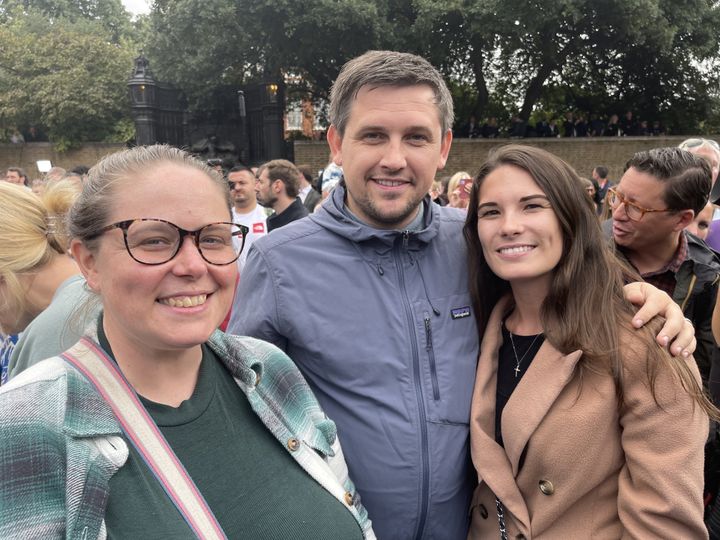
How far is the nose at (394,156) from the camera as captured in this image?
75.8 inches

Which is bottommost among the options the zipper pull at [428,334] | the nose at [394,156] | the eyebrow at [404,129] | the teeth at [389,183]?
the zipper pull at [428,334]

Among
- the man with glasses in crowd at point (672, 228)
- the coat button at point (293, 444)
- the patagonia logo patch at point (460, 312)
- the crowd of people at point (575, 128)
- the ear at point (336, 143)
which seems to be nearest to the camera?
the coat button at point (293, 444)

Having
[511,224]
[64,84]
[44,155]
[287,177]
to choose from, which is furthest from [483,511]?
[44,155]

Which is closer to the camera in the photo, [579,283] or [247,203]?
[579,283]

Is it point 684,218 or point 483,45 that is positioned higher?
Answer: point 483,45

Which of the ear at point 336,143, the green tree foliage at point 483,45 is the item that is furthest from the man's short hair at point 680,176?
the green tree foliage at point 483,45

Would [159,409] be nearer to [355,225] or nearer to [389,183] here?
[355,225]

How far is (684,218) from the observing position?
273 cm

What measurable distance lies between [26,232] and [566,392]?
205cm

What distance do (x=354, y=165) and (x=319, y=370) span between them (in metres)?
0.73

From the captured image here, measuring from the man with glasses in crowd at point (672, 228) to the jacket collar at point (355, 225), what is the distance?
47.8 inches

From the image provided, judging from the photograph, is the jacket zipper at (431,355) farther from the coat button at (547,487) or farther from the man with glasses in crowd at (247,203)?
the man with glasses in crowd at (247,203)

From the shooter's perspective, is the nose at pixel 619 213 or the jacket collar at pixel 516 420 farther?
the nose at pixel 619 213

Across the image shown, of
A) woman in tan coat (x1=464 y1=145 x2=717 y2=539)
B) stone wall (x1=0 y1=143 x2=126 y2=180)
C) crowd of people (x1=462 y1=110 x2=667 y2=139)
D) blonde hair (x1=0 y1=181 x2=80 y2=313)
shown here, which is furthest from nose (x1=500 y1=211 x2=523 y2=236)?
stone wall (x1=0 y1=143 x2=126 y2=180)
